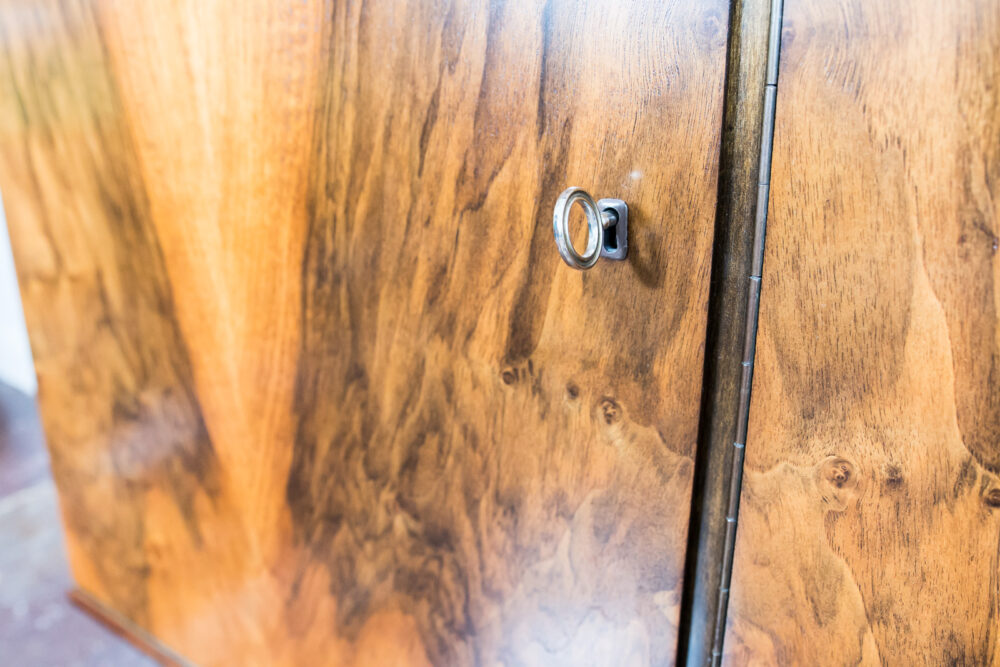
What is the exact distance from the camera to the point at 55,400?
0.99 meters

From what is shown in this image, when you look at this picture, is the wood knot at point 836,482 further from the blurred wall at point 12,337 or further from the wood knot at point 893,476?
the blurred wall at point 12,337

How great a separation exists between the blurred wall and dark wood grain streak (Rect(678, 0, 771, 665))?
76.5 inches

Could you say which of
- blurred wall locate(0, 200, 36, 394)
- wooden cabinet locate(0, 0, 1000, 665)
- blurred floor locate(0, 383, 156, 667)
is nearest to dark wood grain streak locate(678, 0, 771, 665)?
wooden cabinet locate(0, 0, 1000, 665)

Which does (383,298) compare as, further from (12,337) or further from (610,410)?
(12,337)

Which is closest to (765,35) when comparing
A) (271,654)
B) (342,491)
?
(342,491)

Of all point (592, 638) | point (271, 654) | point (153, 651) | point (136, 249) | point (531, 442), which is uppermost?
Result: point (136, 249)

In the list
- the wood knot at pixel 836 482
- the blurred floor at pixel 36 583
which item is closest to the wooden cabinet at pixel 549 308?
the wood knot at pixel 836 482

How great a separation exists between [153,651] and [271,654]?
1.20 ft

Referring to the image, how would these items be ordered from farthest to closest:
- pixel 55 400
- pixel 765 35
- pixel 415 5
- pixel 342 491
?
pixel 55 400, pixel 342 491, pixel 415 5, pixel 765 35

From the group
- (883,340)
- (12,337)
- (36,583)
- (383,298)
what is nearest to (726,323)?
(883,340)

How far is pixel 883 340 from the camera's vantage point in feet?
1.18

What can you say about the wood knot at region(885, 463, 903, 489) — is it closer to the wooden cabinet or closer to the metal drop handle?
the wooden cabinet

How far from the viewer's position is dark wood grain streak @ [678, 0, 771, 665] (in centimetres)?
37

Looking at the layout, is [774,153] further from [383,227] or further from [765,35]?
[383,227]
